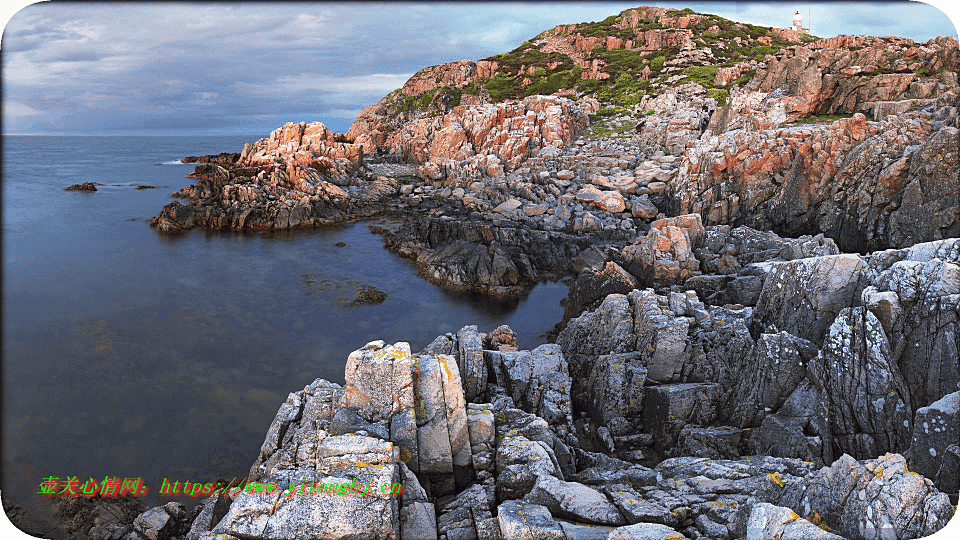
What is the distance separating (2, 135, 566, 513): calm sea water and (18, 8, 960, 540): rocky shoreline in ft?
11.2

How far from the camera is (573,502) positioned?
862 centimetres

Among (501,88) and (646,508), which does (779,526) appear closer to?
(646,508)

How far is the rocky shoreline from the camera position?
7906 mm

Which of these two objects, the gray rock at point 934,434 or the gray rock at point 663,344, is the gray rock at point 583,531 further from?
the gray rock at point 663,344

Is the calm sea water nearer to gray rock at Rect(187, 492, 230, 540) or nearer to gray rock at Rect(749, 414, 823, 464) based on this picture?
gray rock at Rect(187, 492, 230, 540)

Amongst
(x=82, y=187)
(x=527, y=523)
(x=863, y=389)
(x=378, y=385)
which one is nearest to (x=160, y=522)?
(x=378, y=385)

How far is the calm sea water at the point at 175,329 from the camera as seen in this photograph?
17141 millimetres

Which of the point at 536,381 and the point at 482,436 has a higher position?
the point at 482,436

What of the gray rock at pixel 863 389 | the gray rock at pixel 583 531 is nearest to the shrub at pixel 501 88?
the gray rock at pixel 863 389

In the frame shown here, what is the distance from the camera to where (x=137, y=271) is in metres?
36.2

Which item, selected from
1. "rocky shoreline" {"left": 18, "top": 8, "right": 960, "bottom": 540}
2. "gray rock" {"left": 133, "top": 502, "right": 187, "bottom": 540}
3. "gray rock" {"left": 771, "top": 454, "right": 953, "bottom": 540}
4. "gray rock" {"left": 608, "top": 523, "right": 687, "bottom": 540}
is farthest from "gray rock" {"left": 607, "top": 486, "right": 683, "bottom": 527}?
"gray rock" {"left": 133, "top": 502, "right": 187, "bottom": 540}

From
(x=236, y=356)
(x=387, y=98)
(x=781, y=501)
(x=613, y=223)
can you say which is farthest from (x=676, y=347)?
(x=387, y=98)

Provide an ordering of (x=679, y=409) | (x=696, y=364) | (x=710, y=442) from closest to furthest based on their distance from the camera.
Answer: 1. (x=710, y=442)
2. (x=679, y=409)
3. (x=696, y=364)

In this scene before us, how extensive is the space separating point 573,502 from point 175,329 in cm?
2586
